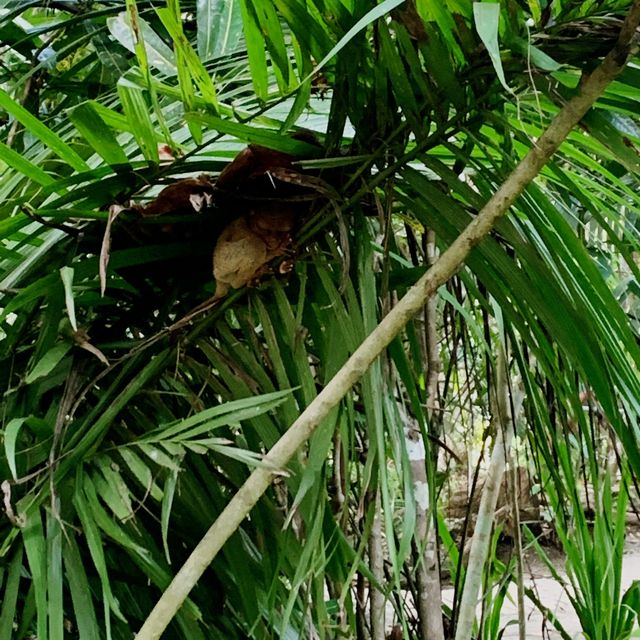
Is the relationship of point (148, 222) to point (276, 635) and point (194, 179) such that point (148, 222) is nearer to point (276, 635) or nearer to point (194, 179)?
point (194, 179)

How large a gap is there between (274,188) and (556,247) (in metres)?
0.16

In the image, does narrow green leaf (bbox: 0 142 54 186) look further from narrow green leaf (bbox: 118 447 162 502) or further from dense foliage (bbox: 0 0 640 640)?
narrow green leaf (bbox: 118 447 162 502)

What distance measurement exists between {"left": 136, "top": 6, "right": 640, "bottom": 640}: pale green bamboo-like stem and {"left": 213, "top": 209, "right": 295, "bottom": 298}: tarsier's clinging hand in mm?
111

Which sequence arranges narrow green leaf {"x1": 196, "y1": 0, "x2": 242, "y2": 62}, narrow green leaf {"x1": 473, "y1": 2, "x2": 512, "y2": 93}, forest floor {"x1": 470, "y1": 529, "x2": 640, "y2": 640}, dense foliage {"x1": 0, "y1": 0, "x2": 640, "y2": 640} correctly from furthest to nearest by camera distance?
1. forest floor {"x1": 470, "y1": 529, "x2": 640, "y2": 640}
2. narrow green leaf {"x1": 196, "y1": 0, "x2": 242, "y2": 62}
3. dense foliage {"x1": 0, "y1": 0, "x2": 640, "y2": 640}
4. narrow green leaf {"x1": 473, "y1": 2, "x2": 512, "y2": 93}

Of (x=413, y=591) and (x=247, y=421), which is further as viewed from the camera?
(x=413, y=591)

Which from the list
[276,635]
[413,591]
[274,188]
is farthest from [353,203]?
[413,591]

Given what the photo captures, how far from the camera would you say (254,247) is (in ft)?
1.46

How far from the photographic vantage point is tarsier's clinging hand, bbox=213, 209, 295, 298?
0.44 m

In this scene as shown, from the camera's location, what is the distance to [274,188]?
43cm

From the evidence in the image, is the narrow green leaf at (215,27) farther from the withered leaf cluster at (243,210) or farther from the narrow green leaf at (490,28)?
the narrow green leaf at (490,28)

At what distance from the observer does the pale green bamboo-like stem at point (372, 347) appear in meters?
0.34

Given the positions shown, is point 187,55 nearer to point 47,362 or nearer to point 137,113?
point 137,113

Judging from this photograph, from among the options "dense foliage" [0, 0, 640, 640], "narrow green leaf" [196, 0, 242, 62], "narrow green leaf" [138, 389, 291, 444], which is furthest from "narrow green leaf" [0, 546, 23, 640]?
"narrow green leaf" [196, 0, 242, 62]

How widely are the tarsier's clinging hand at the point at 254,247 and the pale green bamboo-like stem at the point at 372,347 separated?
11 centimetres
